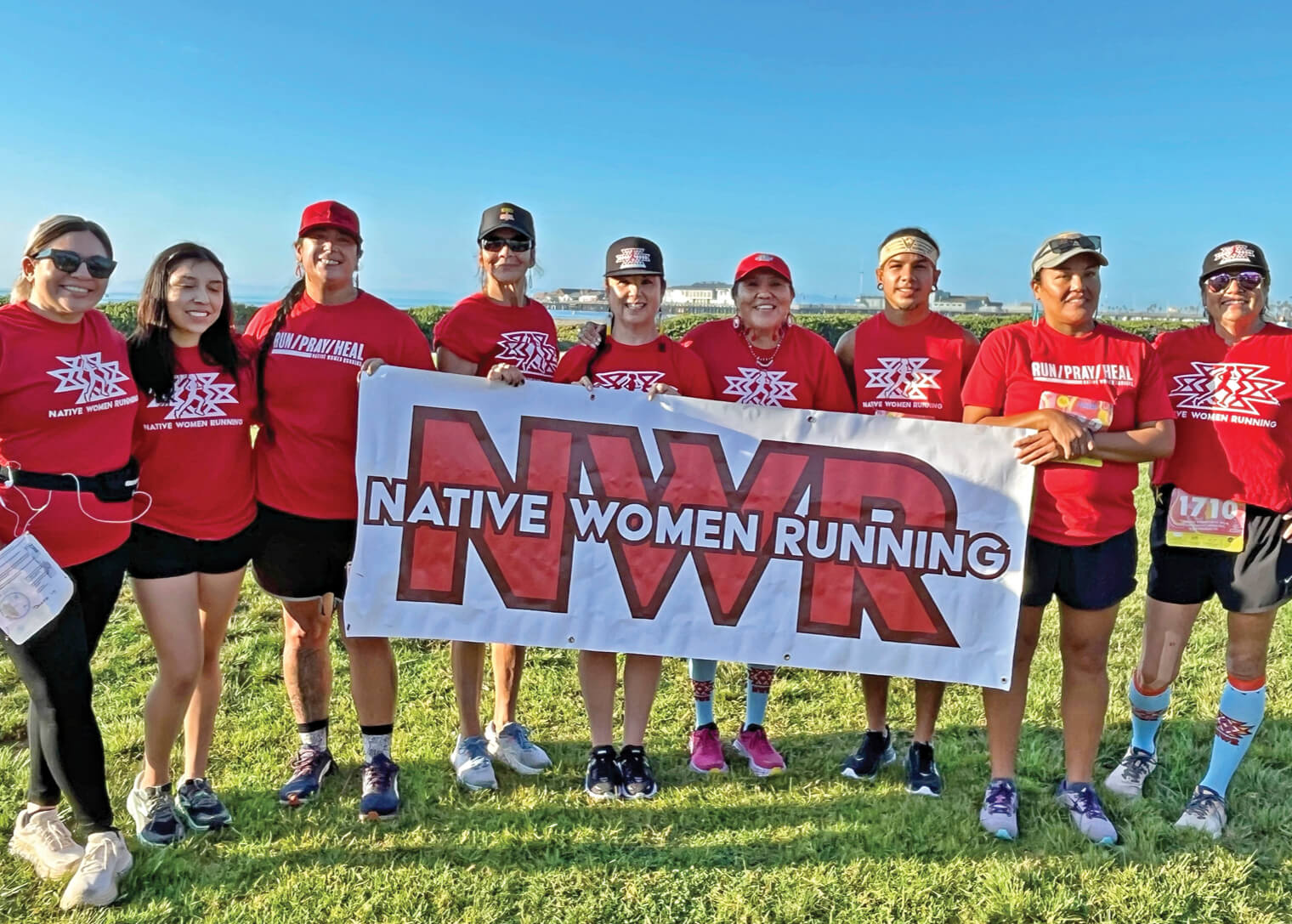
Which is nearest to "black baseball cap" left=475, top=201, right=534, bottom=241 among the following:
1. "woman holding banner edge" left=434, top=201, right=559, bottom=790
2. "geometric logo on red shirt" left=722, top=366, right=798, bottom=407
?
"woman holding banner edge" left=434, top=201, right=559, bottom=790

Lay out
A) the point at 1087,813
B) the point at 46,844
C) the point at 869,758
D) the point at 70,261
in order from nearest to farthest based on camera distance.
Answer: the point at 70,261 < the point at 46,844 < the point at 1087,813 < the point at 869,758

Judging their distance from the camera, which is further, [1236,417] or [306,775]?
[306,775]

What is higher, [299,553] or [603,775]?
[299,553]

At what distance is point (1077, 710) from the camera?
3.70 metres

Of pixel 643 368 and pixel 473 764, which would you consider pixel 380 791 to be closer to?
pixel 473 764

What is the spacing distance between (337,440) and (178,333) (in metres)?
0.75

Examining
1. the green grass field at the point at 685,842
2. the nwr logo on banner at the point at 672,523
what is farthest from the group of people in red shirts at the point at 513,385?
the nwr logo on banner at the point at 672,523

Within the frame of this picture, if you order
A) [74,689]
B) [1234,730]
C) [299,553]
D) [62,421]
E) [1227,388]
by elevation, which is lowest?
[1234,730]

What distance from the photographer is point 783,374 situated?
12.7 ft

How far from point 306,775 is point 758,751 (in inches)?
87.8

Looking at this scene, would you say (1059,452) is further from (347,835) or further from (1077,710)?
(347,835)

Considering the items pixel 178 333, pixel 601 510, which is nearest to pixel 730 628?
pixel 601 510

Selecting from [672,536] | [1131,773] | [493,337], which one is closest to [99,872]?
[672,536]

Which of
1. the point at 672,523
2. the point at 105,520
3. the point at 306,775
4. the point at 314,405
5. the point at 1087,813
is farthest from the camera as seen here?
the point at 306,775
